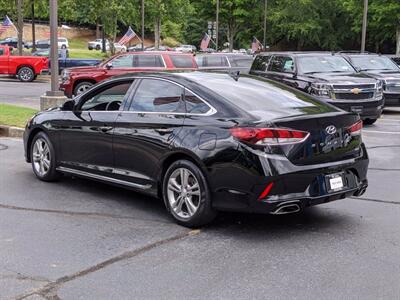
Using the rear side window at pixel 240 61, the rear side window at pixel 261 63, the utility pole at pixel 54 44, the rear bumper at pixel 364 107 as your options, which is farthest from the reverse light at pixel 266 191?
the rear side window at pixel 240 61

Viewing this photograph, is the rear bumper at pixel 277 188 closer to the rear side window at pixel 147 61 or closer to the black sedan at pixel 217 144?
the black sedan at pixel 217 144

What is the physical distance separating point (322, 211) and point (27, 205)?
3371mm

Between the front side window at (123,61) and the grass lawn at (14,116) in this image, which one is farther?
the front side window at (123,61)

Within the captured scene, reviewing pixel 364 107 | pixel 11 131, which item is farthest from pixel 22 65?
pixel 364 107

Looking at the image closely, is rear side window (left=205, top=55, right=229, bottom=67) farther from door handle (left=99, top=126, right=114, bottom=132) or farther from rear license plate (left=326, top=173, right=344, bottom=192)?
rear license plate (left=326, top=173, right=344, bottom=192)

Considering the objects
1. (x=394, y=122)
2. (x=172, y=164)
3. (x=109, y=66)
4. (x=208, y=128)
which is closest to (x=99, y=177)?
(x=172, y=164)

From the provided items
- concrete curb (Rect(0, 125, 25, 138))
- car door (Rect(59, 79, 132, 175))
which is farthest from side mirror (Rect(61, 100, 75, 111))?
concrete curb (Rect(0, 125, 25, 138))

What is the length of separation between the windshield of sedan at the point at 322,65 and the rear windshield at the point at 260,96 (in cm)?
907

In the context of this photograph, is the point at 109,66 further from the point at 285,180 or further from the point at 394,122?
the point at 285,180

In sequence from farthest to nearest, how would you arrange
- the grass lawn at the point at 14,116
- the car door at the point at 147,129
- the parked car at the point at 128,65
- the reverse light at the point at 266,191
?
1. the parked car at the point at 128,65
2. the grass lawn at the point at 14,116
3. the car door at the point at 147,129
4. the reverse light at the point at 266,191

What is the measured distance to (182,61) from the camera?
19.8m

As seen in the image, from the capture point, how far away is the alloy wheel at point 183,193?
5.93 meters

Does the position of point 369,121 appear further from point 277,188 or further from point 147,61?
point 277,188

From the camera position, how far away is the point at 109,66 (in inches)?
782
